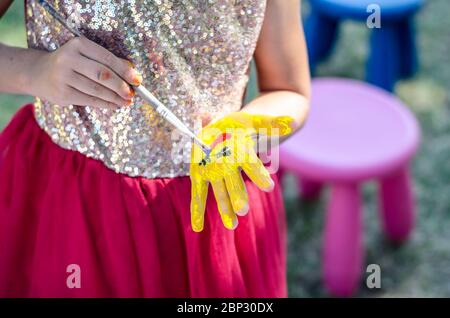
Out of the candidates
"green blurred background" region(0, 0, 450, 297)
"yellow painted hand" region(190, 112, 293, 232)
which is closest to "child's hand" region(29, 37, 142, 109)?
"yellow painted hand" region(190, 112, 293, 232)

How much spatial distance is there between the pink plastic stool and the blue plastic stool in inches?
14.5

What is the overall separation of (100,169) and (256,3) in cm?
26

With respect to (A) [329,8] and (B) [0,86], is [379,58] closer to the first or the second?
(A) [329,8]

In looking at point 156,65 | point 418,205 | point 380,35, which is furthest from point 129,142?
point 380,35

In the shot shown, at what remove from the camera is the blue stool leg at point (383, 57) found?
213cm

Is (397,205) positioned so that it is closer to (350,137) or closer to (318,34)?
(350,137)

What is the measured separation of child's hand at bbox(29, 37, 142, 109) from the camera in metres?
0.75

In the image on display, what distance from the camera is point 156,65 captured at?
0.81 meters

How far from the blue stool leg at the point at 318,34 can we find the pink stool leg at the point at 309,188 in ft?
1.75

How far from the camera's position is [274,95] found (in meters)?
0.91

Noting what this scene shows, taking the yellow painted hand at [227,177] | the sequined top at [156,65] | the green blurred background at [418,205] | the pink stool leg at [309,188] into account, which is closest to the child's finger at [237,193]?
the yellow painted hand at [227,177]

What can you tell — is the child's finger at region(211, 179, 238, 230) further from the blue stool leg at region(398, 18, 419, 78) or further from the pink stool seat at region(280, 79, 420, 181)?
the blue stool leg at region(398, 18, 419, 78)

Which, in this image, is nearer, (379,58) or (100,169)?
(100,169)
